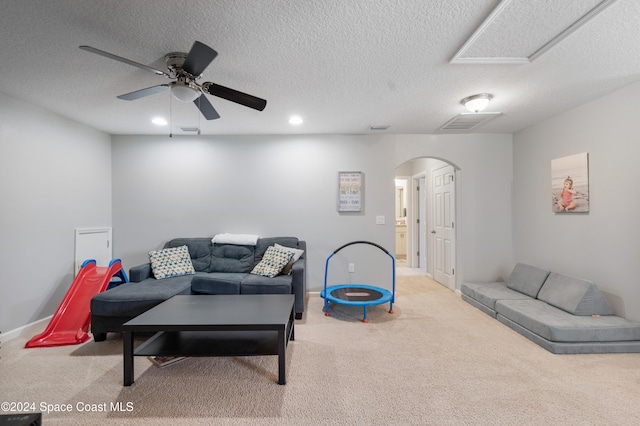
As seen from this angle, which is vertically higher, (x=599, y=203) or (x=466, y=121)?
(x=466, y=121)

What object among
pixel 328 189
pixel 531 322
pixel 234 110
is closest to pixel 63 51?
pixel 234 110

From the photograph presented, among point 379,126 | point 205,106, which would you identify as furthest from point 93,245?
point 379,126

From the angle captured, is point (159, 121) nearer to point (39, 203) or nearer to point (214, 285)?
point (39, 203)

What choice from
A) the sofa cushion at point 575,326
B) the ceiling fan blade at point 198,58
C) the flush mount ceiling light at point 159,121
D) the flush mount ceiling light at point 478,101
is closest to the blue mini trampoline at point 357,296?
the sofa cushion at point 575,326

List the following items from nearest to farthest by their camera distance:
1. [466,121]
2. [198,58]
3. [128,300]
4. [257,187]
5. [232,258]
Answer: [198,58] → [128,300] → [466,121] → [232,258] → [257,187]

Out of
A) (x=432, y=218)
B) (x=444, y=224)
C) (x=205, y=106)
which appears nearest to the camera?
(x=205, y=106)

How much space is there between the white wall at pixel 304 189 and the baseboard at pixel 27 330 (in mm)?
1319

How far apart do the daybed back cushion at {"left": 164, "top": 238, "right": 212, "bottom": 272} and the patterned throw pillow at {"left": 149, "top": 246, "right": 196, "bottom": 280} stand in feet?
Result: 0.36

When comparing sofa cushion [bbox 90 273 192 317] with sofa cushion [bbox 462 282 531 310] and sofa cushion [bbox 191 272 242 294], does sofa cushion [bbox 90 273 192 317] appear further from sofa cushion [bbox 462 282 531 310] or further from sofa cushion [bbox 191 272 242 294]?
sofa cushion [bbox 462 282 531 310]

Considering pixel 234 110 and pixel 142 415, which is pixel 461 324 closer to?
pixel 142 415

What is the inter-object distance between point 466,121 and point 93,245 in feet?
17.5

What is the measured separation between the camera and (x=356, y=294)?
12.2 ft

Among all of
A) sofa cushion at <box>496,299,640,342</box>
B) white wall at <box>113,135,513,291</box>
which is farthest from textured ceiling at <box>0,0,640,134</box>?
sofa cushion at <box>496,299,640,342</box>

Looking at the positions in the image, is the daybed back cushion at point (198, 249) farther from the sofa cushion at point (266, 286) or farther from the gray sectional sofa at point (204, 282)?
the sofa cushion at point (266, 286)
